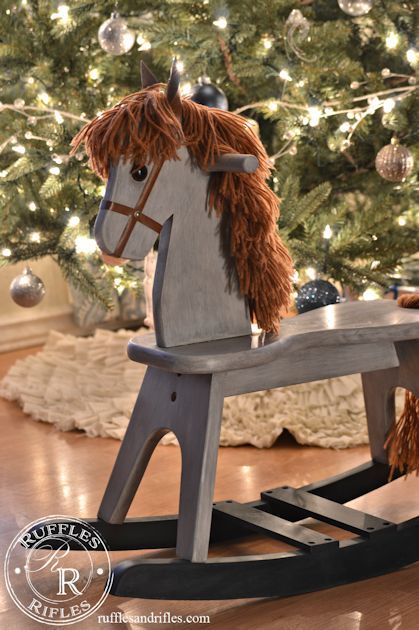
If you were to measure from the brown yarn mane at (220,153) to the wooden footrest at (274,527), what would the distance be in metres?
0.30

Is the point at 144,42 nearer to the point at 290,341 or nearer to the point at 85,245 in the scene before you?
the point at 85,245

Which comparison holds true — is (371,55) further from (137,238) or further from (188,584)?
(188,584)

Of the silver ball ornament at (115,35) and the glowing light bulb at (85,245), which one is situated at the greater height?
the silver ball ornament at (115,35)

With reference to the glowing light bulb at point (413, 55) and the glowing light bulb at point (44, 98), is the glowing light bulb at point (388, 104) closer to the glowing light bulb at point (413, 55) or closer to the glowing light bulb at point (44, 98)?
the glowing light bulb at point (413, 55)

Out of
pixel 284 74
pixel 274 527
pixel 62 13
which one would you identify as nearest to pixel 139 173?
pixel 274 527

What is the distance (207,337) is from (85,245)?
1.04m

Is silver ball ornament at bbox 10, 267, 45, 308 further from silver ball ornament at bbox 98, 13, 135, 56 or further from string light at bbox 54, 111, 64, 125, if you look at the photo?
silver ball ornament at bbox 98, 13, 135, 56

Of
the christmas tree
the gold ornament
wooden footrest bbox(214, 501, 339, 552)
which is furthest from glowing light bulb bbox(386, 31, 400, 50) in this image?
wooden footrest bbox(214, 501, 339, 552)

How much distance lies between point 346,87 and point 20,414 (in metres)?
1.16

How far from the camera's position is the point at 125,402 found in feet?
7.55

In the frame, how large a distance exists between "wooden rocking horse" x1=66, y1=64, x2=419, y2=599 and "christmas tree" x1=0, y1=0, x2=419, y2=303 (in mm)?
808

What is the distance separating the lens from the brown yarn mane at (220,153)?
1256 millimetres

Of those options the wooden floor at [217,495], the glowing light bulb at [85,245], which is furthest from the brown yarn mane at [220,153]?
the glowing light bulb at [85,245]

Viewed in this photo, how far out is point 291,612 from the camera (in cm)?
129
